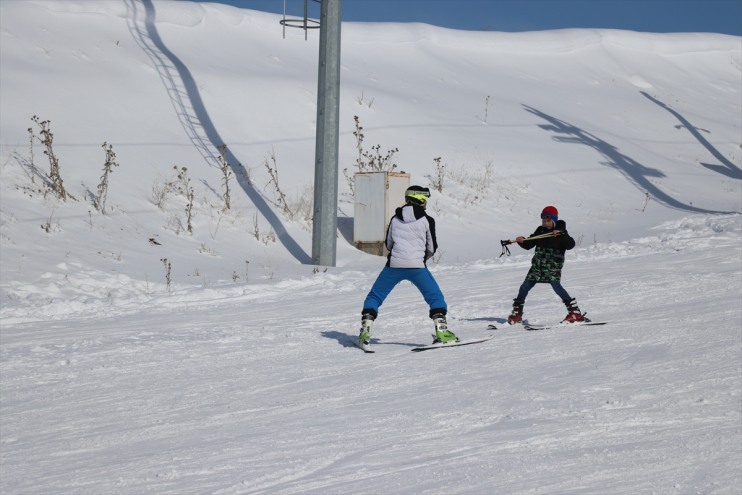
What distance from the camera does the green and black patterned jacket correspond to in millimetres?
10766

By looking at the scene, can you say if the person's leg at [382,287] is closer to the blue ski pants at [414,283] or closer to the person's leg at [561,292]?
the blue ski pants at [414,283]

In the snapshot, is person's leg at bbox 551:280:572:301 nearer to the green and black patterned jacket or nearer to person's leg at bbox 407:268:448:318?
the green and black patterned jacket

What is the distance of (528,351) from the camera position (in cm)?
903

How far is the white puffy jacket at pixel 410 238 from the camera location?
9.63 m

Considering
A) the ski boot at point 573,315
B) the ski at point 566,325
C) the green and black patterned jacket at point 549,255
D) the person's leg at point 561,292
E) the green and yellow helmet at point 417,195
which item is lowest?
the ski at point 566,325

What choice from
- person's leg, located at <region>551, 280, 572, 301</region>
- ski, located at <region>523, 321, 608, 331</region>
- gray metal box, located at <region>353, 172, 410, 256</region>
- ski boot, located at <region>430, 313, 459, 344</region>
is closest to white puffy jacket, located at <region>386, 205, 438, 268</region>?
ski boot, located at <region>430, 313, 459, 344</region>

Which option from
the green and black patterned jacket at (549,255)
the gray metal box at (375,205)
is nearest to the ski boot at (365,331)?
the green and black patterned jacket at (549,255)

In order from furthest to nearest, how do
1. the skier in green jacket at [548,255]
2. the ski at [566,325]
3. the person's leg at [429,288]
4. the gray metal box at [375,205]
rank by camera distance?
the gray metal box at [375,205], the skier in green jacket at [548,255], the ski at [566,325], the person's leg at [429,288]

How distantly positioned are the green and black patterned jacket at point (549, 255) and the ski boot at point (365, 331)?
207cm

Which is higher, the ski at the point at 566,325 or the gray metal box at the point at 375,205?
the gray metal box at the point at 375,205

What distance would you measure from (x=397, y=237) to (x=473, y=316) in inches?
90.9

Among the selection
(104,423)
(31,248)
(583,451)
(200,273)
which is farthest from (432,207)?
(583,451)

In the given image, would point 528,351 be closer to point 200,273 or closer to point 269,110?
point 200,273

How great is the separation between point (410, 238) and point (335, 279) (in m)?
5.32
